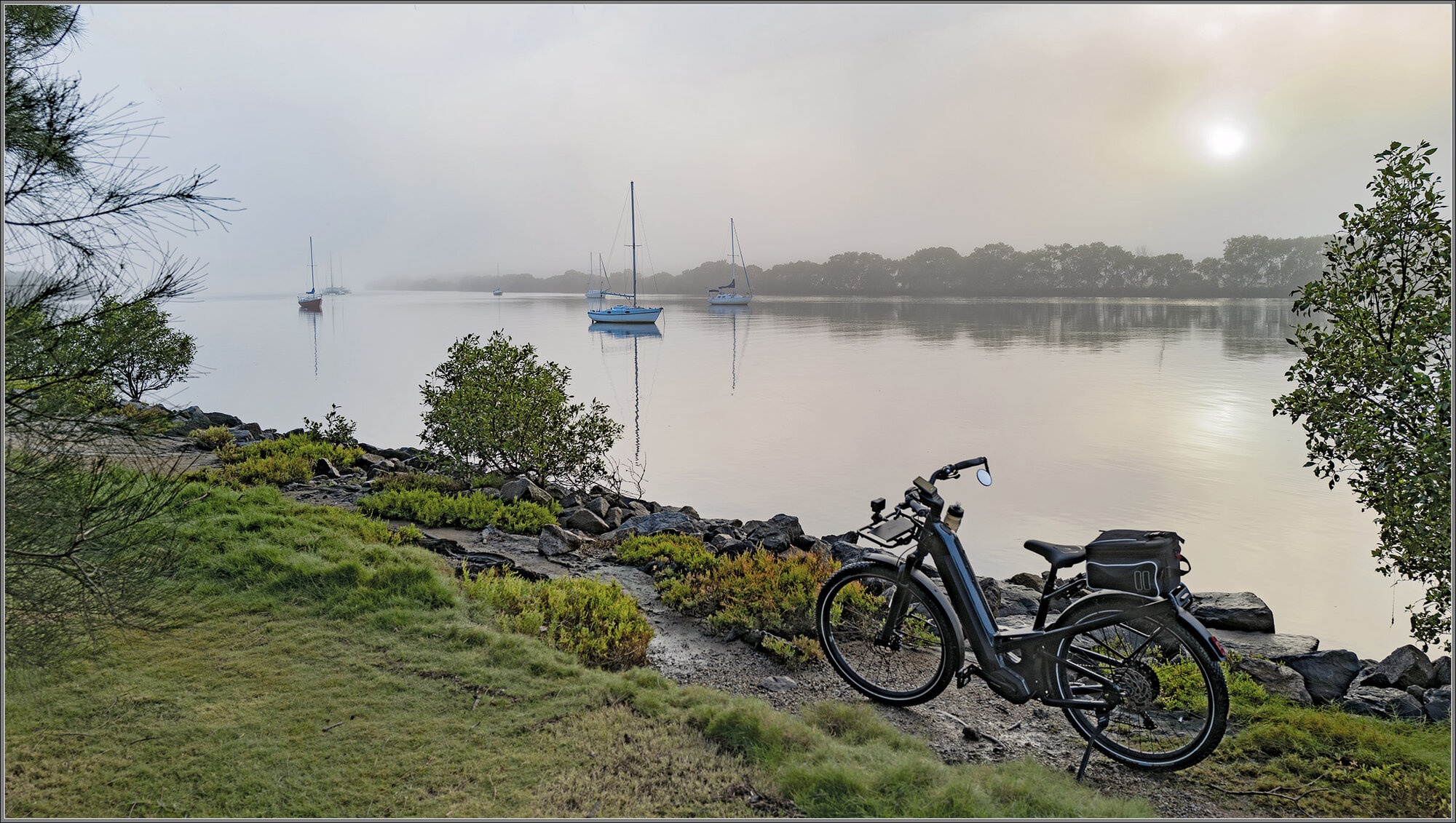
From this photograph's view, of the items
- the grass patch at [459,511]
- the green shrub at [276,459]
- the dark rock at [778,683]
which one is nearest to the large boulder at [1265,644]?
the dark rock at [778,683]

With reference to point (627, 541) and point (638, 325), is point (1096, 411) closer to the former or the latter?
point (627, 541)

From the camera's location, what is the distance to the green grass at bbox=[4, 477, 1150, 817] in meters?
3.64

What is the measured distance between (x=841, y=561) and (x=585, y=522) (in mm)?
3396

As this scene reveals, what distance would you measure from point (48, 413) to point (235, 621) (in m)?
2.49

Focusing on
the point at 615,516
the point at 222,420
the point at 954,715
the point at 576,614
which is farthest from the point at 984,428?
the point at 222,420

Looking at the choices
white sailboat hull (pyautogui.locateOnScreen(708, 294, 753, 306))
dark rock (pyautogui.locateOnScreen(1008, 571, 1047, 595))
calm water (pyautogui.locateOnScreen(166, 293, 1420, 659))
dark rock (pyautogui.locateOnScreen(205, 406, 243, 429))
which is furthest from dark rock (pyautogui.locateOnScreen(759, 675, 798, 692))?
white sailboat hull (pyautogui.locateOnScreen(708, 294, 753, 306))

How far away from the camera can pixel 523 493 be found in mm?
10148

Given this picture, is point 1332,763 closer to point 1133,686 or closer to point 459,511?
point 1133,686

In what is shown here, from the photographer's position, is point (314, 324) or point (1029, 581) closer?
point (1029, 581)

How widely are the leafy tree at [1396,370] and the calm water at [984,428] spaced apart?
133 inches

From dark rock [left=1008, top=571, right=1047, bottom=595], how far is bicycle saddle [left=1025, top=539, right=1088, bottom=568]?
15.7 feet

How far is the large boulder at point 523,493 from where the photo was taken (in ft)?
33.0

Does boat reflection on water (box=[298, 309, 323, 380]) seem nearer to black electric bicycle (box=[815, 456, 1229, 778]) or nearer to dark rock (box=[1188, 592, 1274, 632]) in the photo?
black electric bicycle (box=[815, 456, 1229, 778])

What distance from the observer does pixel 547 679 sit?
4945 mm
